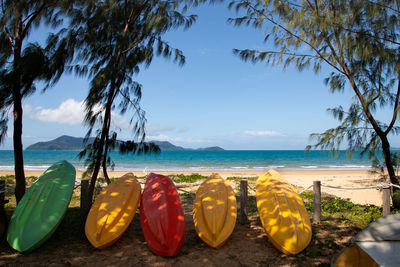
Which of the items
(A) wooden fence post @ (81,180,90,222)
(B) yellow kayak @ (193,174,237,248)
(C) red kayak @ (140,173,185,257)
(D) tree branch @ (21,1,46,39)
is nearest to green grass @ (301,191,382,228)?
(B) yellow kayak @ (193,174,237,248)

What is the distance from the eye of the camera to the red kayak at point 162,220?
3615mm

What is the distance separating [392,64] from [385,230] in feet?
13.1

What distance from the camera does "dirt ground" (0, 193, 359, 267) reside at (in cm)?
345

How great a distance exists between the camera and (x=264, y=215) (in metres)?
4.10

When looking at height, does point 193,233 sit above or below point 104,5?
below

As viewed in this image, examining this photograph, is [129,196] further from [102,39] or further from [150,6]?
[150,6]

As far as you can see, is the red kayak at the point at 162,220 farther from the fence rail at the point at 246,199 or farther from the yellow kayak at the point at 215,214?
the fence rail at the point at 246,199

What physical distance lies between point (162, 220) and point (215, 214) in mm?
827

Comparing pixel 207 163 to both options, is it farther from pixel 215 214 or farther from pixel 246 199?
pixel 215 214

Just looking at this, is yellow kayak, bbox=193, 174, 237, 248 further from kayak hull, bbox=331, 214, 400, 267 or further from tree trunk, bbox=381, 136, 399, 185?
tree trunk, bbox=381, 136, 399, 185

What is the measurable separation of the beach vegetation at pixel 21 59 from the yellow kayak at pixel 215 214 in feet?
11.0

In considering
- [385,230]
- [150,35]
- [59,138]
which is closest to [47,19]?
[150,35]

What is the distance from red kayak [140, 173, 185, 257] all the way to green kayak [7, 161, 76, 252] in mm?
1292

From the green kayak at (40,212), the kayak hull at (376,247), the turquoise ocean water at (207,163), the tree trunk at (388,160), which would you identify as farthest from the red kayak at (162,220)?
the turquoise ocean water at (207,163)
